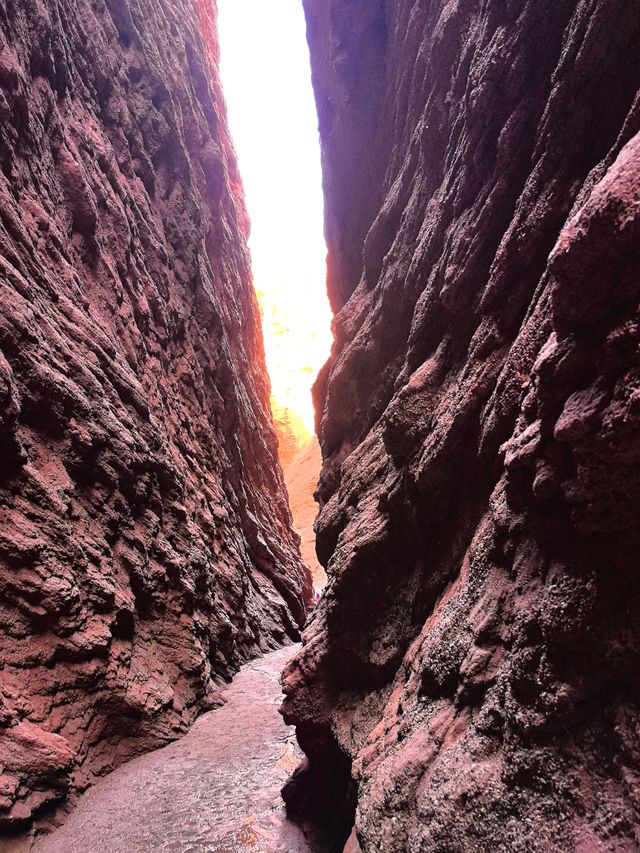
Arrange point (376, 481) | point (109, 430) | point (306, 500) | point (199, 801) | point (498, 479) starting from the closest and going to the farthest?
point (498, 479) → point (199, 801) → point (376, 481) → point (109, 430) → point (306, 500)

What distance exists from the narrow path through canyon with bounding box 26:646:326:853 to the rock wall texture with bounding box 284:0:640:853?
0.56 metres

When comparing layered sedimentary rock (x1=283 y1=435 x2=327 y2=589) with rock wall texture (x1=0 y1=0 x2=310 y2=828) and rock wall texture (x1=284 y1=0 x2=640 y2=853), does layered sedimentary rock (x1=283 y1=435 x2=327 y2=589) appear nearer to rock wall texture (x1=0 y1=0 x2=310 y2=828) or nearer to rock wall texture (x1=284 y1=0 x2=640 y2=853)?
rock wall texture (x1=0 y1=0 x2=310 y2=828)

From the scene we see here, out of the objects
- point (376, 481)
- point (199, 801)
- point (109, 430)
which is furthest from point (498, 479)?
point (109, 430)

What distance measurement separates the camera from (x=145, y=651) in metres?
6.85

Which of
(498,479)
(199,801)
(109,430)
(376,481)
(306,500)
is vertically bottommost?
(199,801)

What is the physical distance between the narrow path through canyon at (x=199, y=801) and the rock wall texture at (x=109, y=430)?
12.8 inches

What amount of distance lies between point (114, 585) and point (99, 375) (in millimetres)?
3336

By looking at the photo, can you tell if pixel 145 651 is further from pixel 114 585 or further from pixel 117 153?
pixel 117 153

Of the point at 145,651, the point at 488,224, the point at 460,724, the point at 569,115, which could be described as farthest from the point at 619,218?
the point at 145,651

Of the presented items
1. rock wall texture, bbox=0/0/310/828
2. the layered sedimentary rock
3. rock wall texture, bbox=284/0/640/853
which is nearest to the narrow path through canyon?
rock wall texture, bbox=0/0/310/828

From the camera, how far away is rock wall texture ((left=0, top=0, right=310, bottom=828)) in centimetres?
530

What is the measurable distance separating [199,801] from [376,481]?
376 cm

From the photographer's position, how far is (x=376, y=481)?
5934 millimetres

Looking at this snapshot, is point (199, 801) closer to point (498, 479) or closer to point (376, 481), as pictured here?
point (376, 481)
